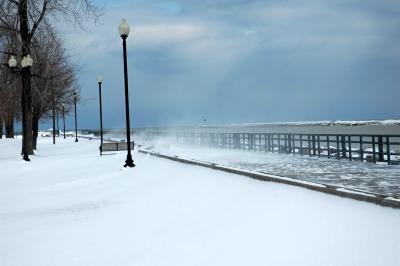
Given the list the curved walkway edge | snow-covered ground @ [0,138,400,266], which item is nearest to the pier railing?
the curved walkway edge

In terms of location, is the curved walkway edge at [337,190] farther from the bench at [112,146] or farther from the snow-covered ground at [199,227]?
the bench at [112,146]

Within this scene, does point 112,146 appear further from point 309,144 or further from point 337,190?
point 337,190

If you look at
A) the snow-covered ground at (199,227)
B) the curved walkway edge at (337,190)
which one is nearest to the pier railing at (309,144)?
the curved walkway edge at (337,190)

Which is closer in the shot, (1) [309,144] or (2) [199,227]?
(2) [199,227]

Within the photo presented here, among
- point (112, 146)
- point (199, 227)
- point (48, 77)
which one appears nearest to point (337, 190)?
point (199, 227)

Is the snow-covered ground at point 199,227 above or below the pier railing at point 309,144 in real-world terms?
below

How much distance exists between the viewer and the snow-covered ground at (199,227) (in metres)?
5.93

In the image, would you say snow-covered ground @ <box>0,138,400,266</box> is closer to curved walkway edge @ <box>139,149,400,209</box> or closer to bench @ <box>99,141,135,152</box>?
curved walkway edge @ <box>139,149,400,209</box>

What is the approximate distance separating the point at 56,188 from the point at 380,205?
9.85m

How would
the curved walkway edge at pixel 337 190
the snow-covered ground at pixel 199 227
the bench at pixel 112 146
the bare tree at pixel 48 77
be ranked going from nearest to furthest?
the snow-covered ground at pixel 199 227 → the curved walkway edge at pixel 337 190 → the bench at pixel 112 146 → the bare tree at pixel 48 77

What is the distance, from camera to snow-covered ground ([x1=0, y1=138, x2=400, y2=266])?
593 cm

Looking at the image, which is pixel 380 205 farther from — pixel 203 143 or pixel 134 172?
pixel 203 143

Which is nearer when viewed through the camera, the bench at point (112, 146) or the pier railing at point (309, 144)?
the pier railing at point (309, 144)

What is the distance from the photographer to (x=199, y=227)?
7527 millimetres
